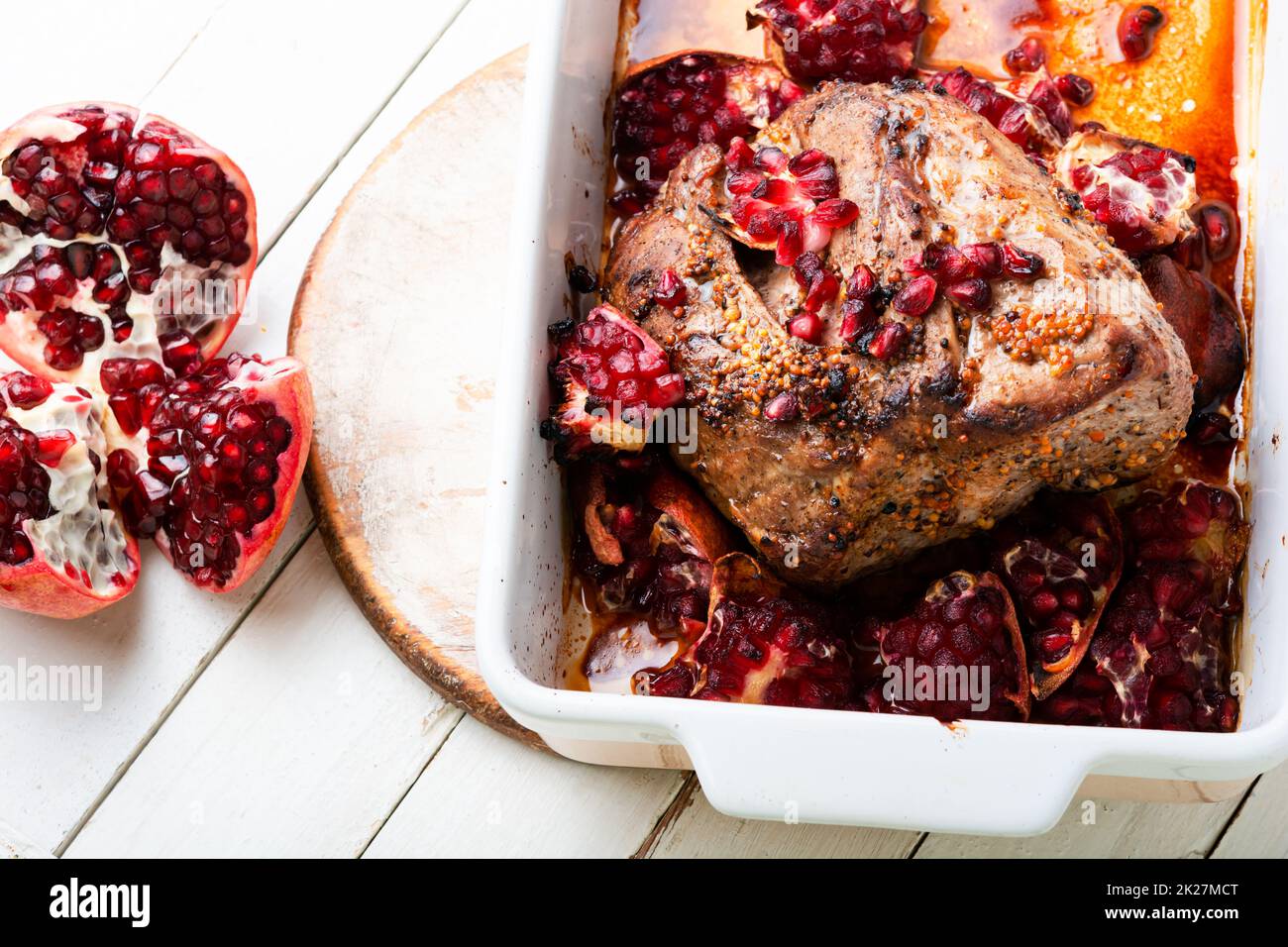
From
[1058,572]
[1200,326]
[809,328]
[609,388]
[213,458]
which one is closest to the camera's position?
[809,328]

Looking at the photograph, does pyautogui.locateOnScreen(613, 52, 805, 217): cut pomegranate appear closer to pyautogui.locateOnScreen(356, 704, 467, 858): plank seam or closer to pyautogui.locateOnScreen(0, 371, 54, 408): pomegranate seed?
pyautogui.locateOnScreen(356, 704, 467, 858): plank seam

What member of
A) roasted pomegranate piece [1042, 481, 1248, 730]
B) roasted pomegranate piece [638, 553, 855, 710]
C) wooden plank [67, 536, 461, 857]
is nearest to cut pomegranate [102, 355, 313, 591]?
wooden plank [67, 536, 461, 857]

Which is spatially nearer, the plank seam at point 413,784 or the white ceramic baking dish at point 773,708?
the white ceramic baking dish at point 773,708

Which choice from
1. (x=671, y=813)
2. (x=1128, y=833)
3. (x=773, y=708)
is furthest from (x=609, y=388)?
(x=1128, y=833)

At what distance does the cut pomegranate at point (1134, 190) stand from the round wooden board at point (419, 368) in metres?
1.61

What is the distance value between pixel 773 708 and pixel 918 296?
2.98ft

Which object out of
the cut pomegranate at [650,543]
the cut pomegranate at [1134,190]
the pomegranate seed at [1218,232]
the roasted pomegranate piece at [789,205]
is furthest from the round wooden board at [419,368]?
the pomegranate seed at [1218,232]

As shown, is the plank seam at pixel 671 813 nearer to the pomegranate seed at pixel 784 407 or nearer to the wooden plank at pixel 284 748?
the wooden plank at pixel 284 748

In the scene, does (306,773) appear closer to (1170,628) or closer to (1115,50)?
(1170,628)

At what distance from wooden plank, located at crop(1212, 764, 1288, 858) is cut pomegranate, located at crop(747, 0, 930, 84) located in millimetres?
2178

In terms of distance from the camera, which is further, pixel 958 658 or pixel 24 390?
pixel 24 390

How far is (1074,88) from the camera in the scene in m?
3.37

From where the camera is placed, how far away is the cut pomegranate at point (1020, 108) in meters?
3.18

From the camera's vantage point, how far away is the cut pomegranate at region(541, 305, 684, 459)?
2.84m
